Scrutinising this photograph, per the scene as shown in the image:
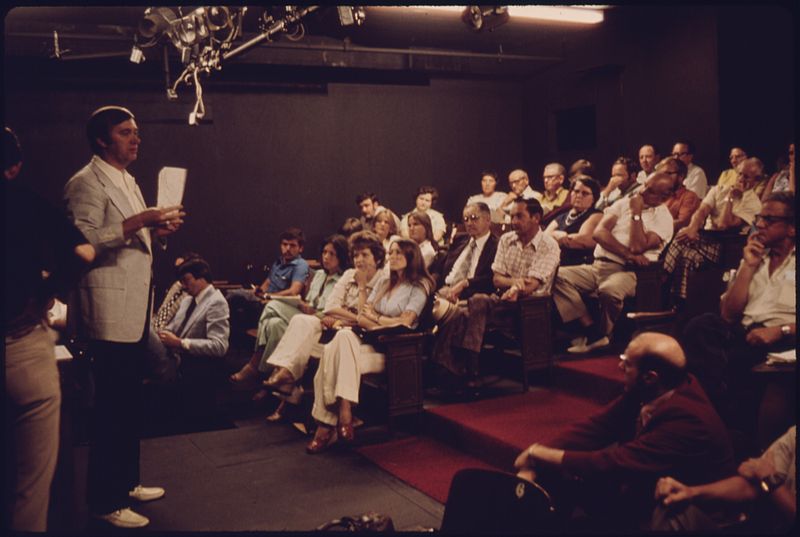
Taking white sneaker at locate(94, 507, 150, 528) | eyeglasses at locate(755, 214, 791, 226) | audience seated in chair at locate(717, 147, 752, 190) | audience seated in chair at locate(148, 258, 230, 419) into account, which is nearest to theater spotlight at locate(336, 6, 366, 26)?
audience seated in chair at locate(148, 258, 230, 419)

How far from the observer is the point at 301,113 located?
8734 mm

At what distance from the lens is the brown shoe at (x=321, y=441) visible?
3.87 m

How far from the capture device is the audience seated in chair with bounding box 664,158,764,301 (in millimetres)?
4898

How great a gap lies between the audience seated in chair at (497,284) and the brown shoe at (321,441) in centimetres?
79

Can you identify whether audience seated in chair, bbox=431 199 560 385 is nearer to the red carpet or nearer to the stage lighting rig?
the red carpet

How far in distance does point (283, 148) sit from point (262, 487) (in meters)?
5.91

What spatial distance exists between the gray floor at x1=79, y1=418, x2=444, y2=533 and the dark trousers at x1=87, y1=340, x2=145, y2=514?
0.48 feet

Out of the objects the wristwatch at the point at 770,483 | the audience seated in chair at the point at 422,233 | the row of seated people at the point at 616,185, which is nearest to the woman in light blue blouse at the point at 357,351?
the audience seated in chair at the point at 422,233

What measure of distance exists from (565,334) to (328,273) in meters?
1.77

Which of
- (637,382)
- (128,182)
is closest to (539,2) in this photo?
(637,382)

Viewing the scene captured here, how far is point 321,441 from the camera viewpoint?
390 cm

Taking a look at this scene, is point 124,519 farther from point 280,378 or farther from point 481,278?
point 481,278

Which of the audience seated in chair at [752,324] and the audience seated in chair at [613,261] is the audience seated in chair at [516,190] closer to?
the audience seated in chair at [613,261]

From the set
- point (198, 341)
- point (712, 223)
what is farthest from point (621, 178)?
point (198, 341)
